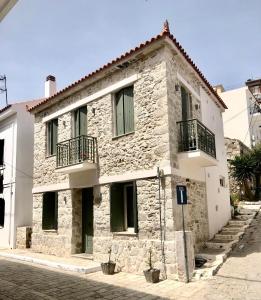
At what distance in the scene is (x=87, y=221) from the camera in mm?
12508

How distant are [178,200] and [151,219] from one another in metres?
1.21

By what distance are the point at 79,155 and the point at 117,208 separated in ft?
8.30

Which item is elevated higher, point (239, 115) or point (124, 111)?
point (239, 115)

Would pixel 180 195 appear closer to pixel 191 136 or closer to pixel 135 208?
pixel 135 208

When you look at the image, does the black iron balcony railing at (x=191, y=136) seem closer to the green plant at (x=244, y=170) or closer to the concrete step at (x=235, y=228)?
the concrete step at (x=235, y=228)

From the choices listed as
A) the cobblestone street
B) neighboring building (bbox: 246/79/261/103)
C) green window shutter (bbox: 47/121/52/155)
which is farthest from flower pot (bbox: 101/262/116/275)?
neighboring building (bbox: 246/79/261/103)

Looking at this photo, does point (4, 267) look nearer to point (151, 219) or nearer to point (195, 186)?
point (151, 219)

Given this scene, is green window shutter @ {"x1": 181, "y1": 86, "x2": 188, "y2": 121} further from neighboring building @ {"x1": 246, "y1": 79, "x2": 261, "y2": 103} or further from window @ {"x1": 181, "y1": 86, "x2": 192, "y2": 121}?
neighboring building @ {"x1": 246, "y1": 79, "x2": 261, "y2": 103}

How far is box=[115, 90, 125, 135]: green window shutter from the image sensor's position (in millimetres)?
11109

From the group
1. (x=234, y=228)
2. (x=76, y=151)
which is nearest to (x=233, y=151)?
(x=234, y=228)

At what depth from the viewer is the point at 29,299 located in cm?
706

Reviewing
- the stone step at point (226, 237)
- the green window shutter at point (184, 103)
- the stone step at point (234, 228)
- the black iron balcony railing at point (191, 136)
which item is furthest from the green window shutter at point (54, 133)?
the stone step at point (234, 228)

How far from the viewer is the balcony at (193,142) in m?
9.68

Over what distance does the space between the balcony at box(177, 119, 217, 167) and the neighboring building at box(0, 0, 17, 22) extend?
6.28 m
